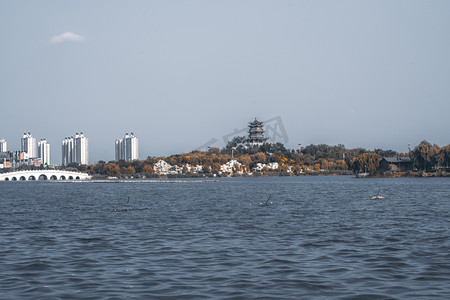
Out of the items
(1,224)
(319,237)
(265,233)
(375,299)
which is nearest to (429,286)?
(375,299)

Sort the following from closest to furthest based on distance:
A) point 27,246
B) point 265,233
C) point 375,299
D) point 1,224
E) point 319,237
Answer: point 375,299 → point 27,246 → point 319,237 → point 265,233 → point 1,224

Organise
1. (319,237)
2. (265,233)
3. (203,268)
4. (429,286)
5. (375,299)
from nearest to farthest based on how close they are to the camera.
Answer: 1. (375,299)
2. (429,286)
3. (203,268)
4. (319,237)
5. (265,233)

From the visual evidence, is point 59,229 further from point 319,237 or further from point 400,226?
point 400,226

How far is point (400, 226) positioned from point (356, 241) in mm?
6403

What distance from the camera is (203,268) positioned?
1478cm

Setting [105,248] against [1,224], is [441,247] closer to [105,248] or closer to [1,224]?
[105,248]

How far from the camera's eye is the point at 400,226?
83.4ft

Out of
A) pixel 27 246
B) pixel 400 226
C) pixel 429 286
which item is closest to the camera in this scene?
pixel 429 286

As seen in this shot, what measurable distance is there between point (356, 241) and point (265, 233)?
14.4 feet

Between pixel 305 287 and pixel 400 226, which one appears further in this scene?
pixel 400 226

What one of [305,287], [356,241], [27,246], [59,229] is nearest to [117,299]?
[305,287]

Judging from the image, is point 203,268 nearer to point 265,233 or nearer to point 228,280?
point 228,280

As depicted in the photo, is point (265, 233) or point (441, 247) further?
point (265, 233)

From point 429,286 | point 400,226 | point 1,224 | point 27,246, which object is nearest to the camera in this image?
point 429,286
